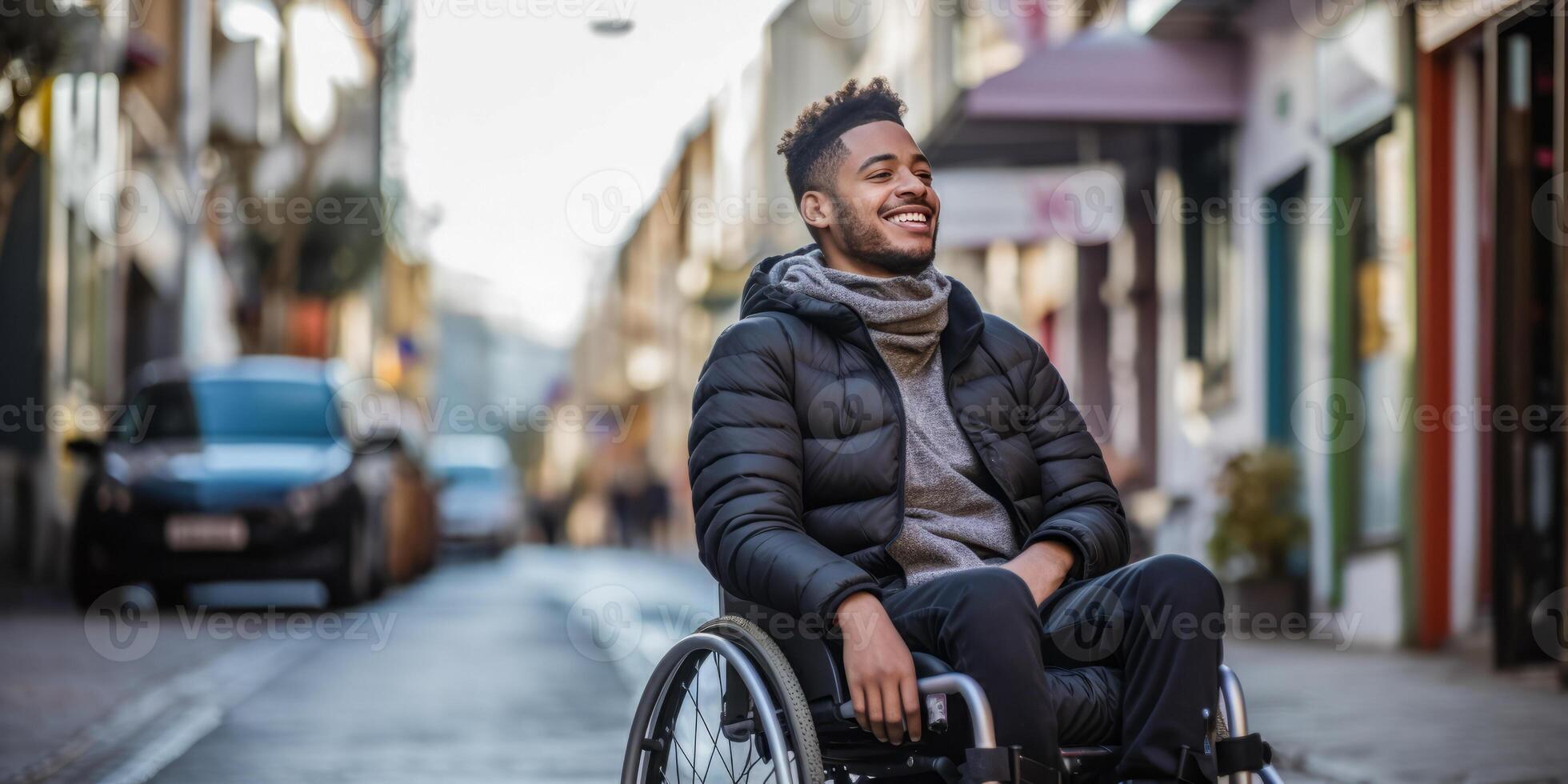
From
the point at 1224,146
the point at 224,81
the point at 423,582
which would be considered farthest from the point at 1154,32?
the point at 224,81

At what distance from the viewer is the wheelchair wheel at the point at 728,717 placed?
3.54m

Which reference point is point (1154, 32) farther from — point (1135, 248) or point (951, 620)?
point (951, 620)

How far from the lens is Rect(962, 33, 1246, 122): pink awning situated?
50.2ft

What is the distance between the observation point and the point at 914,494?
12.9 feet

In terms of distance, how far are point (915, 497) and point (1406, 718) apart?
4.64m

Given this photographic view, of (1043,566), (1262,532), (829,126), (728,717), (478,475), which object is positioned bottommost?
(478,475)

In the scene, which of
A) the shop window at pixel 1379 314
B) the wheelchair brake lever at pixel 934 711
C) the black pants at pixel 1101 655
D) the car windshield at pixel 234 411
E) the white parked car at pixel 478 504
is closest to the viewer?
the black pants at pixel 1101 655

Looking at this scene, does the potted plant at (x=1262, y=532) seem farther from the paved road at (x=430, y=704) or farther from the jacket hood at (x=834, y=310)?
the jacket hood at (x=834, y=310)

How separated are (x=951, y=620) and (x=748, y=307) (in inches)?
35.8

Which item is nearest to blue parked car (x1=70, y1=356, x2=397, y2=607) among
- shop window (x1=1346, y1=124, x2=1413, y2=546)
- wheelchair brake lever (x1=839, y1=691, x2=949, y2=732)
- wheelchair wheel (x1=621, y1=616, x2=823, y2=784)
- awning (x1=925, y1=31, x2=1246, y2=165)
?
awning (x1=925, y1=31, x2=1246, y2=165)

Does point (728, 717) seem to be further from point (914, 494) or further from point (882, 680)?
point (882, 680)

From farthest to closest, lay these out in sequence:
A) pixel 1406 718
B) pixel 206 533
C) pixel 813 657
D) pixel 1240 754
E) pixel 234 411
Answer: pixel 234 411
pixel 206 533
pixel 1406 718
pixel 813 657
pixel 1240 754

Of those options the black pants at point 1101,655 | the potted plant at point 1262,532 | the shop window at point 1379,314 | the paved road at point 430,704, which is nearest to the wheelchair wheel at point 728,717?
the black pants at point 1101,655

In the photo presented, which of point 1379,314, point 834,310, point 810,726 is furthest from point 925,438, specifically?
point 1379,314
